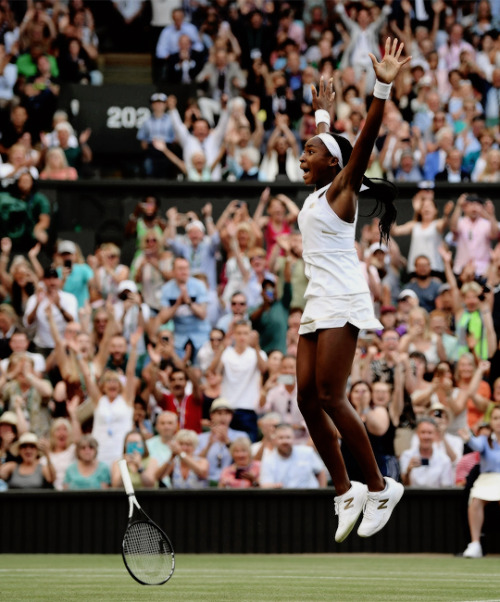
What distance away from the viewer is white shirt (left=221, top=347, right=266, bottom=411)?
13719mm

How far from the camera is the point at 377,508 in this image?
745 cm

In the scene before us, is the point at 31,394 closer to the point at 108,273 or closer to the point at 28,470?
the point at 28,470

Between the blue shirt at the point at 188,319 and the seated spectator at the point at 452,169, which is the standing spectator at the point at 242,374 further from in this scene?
the seated spectator at the point at 452,169

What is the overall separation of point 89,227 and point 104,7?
535cm

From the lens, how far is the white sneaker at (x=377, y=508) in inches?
292

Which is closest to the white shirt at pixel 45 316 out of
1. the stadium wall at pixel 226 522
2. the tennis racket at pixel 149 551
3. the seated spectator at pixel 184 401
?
the seated spectator at pixel 184 401

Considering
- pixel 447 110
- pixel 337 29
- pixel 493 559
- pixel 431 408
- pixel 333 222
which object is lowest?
pixel 493 559

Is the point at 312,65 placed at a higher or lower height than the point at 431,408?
higher

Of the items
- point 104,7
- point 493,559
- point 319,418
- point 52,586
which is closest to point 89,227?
point 104,7

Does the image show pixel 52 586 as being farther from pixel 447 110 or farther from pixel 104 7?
pixel 104 7

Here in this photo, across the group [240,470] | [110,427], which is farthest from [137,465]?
[240,470]

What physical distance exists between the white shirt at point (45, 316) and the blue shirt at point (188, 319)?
0.96 meters

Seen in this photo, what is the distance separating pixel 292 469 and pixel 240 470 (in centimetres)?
46

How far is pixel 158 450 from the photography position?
42.2 ft
